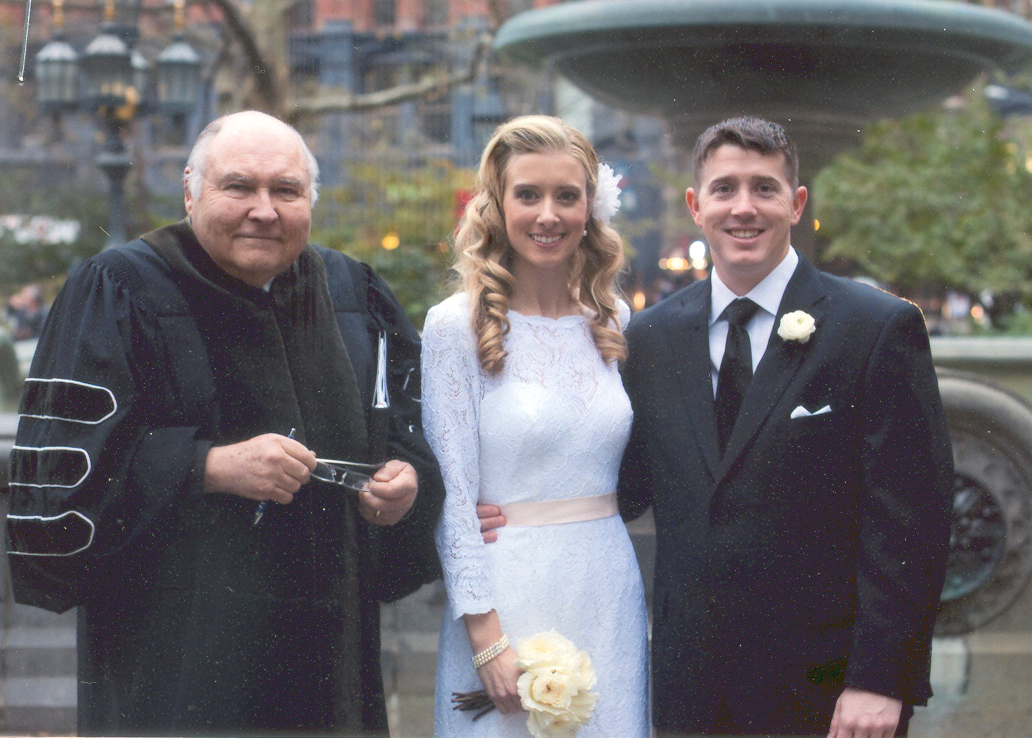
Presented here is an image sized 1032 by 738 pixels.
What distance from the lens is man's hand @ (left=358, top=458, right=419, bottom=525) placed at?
2656mm

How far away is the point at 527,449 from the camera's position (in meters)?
2.72

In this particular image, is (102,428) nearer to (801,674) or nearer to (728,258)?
(728,258)

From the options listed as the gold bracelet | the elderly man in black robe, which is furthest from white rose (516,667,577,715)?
the elderly man in black robe

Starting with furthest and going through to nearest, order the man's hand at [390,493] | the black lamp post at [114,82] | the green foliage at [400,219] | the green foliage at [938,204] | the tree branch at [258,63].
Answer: the green foliage at [938,204]
the tree branch at [258,63]
the green foliage at [400,219]
the black lamp post at [114,82]
the man's hand at [390,493]

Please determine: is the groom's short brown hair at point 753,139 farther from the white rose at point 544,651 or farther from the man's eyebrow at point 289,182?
the white rose at point 544,651

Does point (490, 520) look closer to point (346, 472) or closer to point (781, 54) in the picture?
point (346, 472)

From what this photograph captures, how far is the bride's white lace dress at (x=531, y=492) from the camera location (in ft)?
8.80

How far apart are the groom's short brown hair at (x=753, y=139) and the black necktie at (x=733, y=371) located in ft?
1.14

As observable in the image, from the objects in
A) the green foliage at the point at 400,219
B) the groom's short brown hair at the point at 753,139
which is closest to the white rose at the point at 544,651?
the groom's short brown hair at the point at 753,139

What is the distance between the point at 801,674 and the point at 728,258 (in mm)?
1006

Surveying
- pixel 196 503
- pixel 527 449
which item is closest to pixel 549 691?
pixel 527 449

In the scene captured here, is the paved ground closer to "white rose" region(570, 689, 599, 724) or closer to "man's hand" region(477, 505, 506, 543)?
"man's hand" region(477, 505, 506, 543)

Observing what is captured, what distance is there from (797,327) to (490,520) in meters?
0.89

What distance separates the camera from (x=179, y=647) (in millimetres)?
2639
